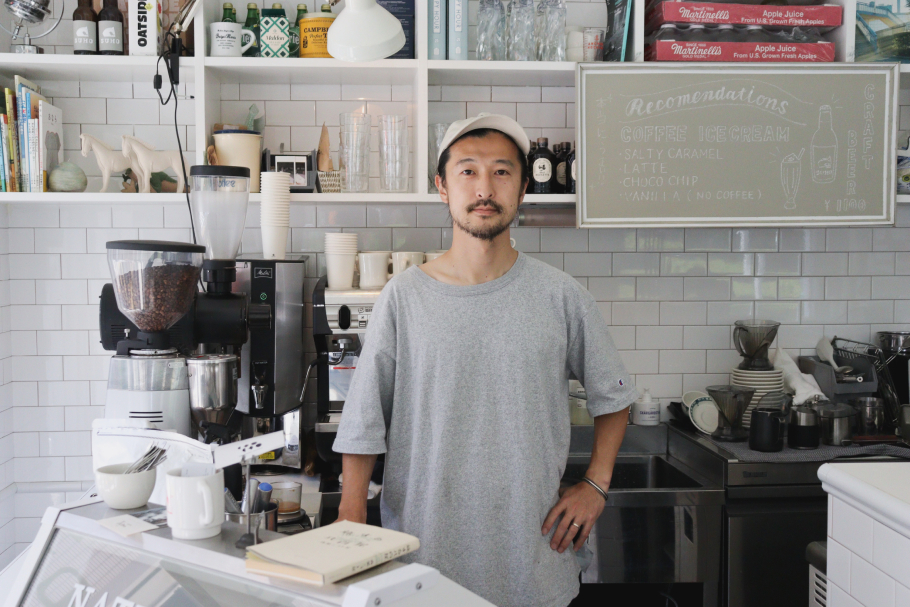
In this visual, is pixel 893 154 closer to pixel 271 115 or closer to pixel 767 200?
pixel 767 200

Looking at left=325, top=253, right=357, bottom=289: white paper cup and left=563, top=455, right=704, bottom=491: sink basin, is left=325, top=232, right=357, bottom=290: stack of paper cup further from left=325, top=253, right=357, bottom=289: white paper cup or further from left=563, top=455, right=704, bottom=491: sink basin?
left=563, top=455, right=704, bottom=491: sink basin

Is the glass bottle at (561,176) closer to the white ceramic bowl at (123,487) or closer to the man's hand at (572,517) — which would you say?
the man's hand at (572,517)

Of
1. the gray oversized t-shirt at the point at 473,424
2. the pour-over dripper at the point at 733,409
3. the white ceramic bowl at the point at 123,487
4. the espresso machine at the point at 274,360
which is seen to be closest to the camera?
the white ceramic bowl at the point at 123,487

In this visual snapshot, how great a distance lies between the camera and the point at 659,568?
2.46 meters

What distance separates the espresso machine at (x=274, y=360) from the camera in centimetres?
238

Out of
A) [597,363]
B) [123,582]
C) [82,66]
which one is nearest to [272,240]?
[82,66]

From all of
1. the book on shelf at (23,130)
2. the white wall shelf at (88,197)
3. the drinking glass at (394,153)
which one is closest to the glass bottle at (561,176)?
the drinking glass at (394,153)

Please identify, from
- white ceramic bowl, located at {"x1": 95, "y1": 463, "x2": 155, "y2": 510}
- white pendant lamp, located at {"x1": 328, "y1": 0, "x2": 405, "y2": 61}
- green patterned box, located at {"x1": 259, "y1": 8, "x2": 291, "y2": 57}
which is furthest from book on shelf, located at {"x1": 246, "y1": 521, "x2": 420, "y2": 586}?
green patterned box, located at {"x1": 259, "y1": 8, "x2": 291, "y2": 57}

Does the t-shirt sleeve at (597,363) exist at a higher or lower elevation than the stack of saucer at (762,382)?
higher

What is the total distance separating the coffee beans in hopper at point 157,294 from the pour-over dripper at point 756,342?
2111mm

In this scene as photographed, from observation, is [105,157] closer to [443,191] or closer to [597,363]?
[443,191]

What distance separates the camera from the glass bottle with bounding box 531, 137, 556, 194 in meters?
2.69

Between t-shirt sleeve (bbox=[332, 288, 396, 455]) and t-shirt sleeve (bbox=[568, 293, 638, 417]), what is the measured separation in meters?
0.44

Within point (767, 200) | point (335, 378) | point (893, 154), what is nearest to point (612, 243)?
point (767, 200)
